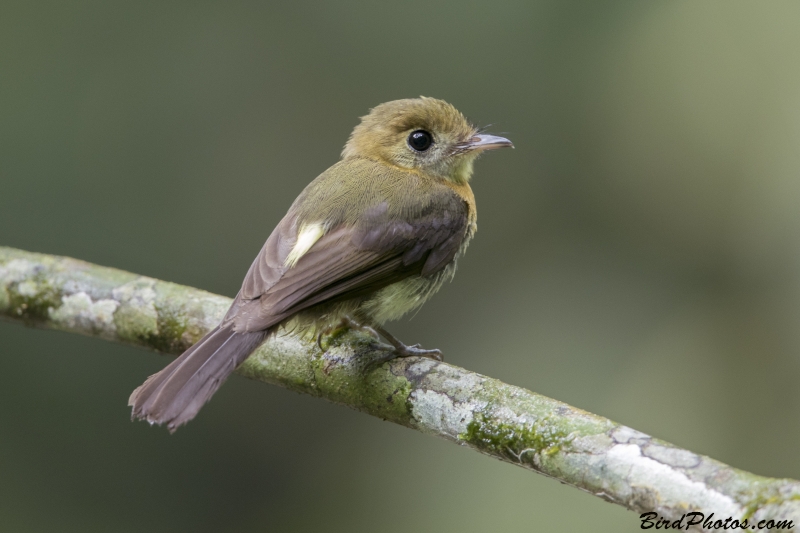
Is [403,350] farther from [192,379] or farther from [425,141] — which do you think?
[425,141]

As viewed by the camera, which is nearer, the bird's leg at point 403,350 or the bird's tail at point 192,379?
the bird's tail at point 192,379

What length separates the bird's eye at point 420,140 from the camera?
146 inches

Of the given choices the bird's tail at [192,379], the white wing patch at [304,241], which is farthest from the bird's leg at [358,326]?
the bird's tail at [192,379]

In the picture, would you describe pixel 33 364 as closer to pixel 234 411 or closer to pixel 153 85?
pixel 234 411

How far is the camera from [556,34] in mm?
5332

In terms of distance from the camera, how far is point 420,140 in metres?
3.73

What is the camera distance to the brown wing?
2857 millimetres

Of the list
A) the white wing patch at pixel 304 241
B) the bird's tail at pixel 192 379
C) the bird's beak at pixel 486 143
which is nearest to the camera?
the bird's tail at pixel 192 379

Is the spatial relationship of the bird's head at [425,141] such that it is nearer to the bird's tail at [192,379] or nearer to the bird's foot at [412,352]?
the bird's foot at [412,352]

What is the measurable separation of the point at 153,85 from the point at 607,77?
9.81 feet

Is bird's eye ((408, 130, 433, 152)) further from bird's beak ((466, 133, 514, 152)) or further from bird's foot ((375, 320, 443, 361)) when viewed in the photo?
bird's foot ((375, 320, 443, 361))

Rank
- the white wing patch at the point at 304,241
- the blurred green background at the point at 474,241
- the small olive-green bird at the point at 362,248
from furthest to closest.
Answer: the blurred green background at the point at 474,241
the white wing patch at the point at 304,241
the small olive-green bird at the point at 362,248

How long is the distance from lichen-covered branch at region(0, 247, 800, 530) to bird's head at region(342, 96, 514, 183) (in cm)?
93

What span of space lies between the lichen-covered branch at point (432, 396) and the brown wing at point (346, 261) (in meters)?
0.31
